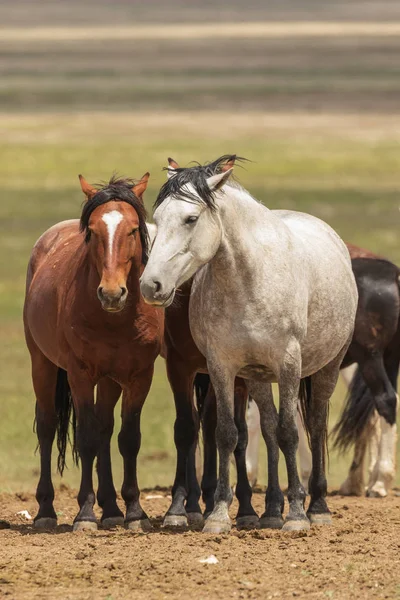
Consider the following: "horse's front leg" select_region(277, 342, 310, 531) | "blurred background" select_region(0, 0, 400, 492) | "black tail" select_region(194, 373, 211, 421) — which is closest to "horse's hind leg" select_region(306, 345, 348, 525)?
"horse's front leg" select_region(277, 342, 310, 531)

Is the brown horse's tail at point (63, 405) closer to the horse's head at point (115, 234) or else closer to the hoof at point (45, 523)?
the hoof at point (45, 523)

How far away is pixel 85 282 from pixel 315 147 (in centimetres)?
4051

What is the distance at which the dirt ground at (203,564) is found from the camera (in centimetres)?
692

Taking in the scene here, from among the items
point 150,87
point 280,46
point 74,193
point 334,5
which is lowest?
point 74,193

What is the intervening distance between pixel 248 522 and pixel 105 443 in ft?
3.52

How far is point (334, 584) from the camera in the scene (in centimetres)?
699

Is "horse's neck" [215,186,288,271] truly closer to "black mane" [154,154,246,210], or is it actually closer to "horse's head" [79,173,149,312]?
"black mane" [154,154,246,210]

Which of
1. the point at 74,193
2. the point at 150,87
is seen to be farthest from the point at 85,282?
the point at 150,87

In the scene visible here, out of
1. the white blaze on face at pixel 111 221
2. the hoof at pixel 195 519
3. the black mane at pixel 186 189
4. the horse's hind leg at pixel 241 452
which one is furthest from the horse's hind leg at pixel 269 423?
the black mane at pixel 186 189

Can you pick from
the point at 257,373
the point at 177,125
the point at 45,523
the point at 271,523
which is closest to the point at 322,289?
the point at 257,373

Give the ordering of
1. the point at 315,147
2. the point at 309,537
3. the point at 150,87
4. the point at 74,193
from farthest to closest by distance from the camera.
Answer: the point at 150,87 → the point at 315,147 → the point at 74,193 → the point at 309,537

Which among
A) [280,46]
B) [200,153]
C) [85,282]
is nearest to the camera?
[85,282]

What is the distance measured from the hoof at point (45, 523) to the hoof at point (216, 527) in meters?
1.31

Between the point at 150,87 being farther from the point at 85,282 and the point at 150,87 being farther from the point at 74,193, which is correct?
the point at 85,282
